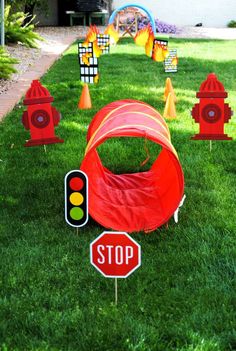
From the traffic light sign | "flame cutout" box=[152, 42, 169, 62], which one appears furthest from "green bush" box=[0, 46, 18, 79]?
the traffic light sign

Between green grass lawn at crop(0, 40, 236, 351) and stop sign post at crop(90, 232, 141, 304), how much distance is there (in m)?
0.26

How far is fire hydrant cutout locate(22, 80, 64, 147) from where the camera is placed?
642 centimetres

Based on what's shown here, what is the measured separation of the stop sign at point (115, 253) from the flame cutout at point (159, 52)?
849cm

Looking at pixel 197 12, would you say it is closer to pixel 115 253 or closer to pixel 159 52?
pixel 159 52

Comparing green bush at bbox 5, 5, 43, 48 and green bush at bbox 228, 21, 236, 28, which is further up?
green bush at bbox 5, 5, 43, 48

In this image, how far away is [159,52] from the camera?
1215cm

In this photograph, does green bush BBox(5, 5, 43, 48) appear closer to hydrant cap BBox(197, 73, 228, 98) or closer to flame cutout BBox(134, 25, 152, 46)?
flame cutout BBox(134, 25, 152, 46)

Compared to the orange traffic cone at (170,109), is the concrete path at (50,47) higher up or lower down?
lower down

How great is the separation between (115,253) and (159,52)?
8947 millimetres

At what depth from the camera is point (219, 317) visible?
369cm

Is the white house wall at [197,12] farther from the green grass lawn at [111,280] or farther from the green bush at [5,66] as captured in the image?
the green grass lawn at [111,280]

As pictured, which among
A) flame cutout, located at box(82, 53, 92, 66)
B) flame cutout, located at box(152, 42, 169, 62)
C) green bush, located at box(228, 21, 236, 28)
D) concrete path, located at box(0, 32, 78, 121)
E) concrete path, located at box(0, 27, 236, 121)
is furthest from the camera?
green bush, located at box(228, 21, 236, 28)

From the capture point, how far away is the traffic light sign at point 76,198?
172 inches

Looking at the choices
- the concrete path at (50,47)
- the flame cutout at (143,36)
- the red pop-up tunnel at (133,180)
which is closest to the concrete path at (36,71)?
the concrete path at (50,47)
